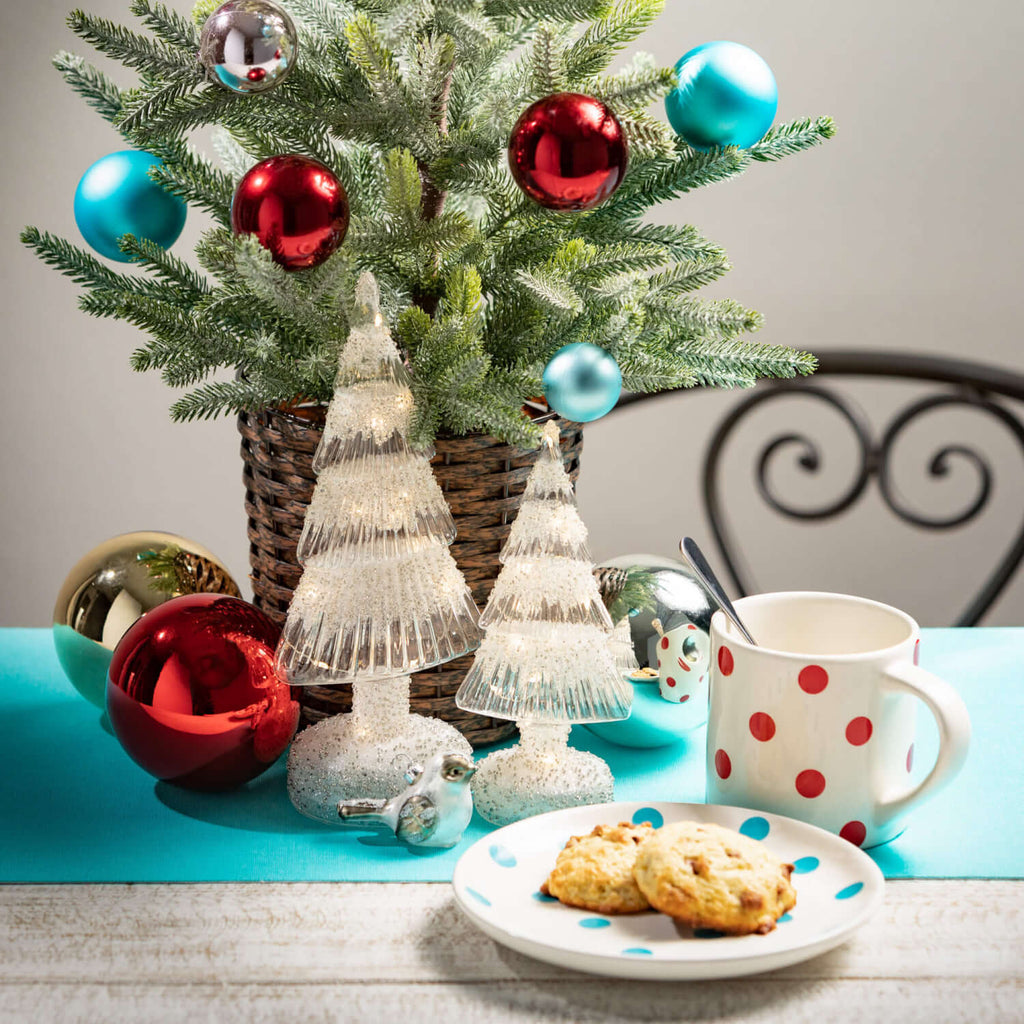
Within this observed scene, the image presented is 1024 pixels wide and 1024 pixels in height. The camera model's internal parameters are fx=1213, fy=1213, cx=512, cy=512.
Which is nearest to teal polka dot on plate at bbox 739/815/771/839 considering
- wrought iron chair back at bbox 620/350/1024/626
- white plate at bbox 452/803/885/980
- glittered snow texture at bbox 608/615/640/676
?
white plate at bbox 452/803/885/980

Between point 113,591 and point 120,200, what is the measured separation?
9.4 inches

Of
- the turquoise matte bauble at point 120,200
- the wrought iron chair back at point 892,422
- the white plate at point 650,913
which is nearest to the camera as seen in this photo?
the white plate at point 650,913

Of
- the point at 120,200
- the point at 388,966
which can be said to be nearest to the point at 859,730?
the point at 388,966

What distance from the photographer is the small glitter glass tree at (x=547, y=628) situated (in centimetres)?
60

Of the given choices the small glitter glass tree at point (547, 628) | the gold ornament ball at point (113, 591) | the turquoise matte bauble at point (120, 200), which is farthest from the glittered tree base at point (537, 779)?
the turquoise matte bauble at point (120, 200)

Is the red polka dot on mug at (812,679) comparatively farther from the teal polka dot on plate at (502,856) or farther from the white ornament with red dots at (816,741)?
the teal polka dot on plate at (502,856)

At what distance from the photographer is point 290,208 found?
0.57m

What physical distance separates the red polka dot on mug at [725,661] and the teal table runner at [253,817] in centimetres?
10

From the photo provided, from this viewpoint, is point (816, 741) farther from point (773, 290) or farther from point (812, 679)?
point (773, 290)

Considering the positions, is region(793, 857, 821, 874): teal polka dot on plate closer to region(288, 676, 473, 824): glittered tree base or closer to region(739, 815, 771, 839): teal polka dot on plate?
region(739, 815, 771, 839): teal polka dot on plate

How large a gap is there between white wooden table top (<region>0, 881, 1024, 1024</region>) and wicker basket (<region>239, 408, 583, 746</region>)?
153 millimetres

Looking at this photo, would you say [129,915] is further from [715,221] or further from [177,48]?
[715,221]

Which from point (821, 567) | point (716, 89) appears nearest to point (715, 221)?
point (821, 567)

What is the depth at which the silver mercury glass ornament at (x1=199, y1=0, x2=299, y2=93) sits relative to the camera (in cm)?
57
